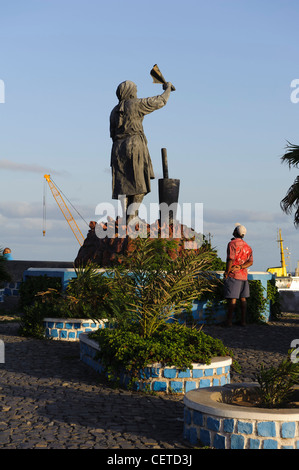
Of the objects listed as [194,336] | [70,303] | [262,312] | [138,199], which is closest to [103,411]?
[194,336]

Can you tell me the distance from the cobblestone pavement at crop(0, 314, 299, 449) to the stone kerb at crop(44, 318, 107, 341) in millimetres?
461

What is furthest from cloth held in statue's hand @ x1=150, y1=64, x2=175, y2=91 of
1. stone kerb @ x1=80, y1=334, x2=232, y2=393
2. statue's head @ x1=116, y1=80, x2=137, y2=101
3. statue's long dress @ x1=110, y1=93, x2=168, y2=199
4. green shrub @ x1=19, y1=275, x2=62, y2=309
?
stone kerb @ x1=80, y1=334, x2=232, y2=393

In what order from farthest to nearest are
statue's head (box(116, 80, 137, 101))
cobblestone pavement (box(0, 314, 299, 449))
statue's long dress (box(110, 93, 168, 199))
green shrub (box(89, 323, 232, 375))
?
statue's head (box(116, 80, 137, 101)) → statue's long dress (box(110, 93, 168, 199)) → green shrub (box(89, 323, 232, 375)) → cobblestone pavement (box(0, 314, 299, 449))

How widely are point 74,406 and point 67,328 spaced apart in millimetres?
4491

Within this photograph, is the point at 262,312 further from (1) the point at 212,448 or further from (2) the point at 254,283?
(1) the point at 212,448

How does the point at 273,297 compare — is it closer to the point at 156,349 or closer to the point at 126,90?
the point at 126,90

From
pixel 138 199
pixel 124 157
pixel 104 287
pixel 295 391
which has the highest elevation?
pixel 124 157

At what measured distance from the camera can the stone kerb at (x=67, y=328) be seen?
36.4ft

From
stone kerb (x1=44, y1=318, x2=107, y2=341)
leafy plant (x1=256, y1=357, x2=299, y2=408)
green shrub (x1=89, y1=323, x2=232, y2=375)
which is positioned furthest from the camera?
stone kerb (x1=44, y1=318, x2=107, y2=341)

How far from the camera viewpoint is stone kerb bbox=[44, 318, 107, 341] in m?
11.1

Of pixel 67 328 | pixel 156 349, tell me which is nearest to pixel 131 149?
pixel 67 328

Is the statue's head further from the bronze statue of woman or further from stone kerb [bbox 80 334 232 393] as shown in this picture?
stone kerb [bbox 80 334 232 393]

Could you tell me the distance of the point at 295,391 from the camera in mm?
5812
